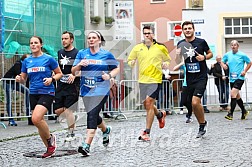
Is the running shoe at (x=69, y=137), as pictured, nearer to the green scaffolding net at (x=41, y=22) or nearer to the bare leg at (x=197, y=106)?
the bare leg at (x=197, y=106)

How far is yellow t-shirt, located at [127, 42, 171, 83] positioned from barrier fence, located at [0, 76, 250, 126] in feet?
6.81

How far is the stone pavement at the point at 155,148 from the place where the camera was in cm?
780

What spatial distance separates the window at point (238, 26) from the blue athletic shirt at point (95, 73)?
1914 centimetres

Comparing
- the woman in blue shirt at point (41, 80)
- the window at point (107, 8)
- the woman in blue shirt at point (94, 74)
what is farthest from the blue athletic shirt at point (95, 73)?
the window at point (107, 8)

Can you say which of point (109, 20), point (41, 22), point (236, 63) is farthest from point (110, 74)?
point (109, 20)

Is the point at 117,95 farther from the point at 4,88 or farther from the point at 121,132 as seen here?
the point at 121,132

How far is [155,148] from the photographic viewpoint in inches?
358

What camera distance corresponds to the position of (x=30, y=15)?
66.8 feet

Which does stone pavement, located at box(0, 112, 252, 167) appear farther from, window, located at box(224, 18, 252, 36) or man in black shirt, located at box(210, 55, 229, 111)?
window, located at box(224, 18, 252, 36)

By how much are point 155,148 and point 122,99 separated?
789cm

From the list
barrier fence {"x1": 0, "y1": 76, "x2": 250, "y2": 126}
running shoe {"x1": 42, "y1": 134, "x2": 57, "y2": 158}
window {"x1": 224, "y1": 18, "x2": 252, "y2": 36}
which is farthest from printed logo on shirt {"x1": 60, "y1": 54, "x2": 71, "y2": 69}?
window {"x1": 224, "y1": 18, "x2": 252, "y2": 36}

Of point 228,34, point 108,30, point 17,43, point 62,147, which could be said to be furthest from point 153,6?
point 62,147

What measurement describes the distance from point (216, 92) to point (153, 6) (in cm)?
1609

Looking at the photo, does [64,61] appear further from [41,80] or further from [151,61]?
[41,80]
